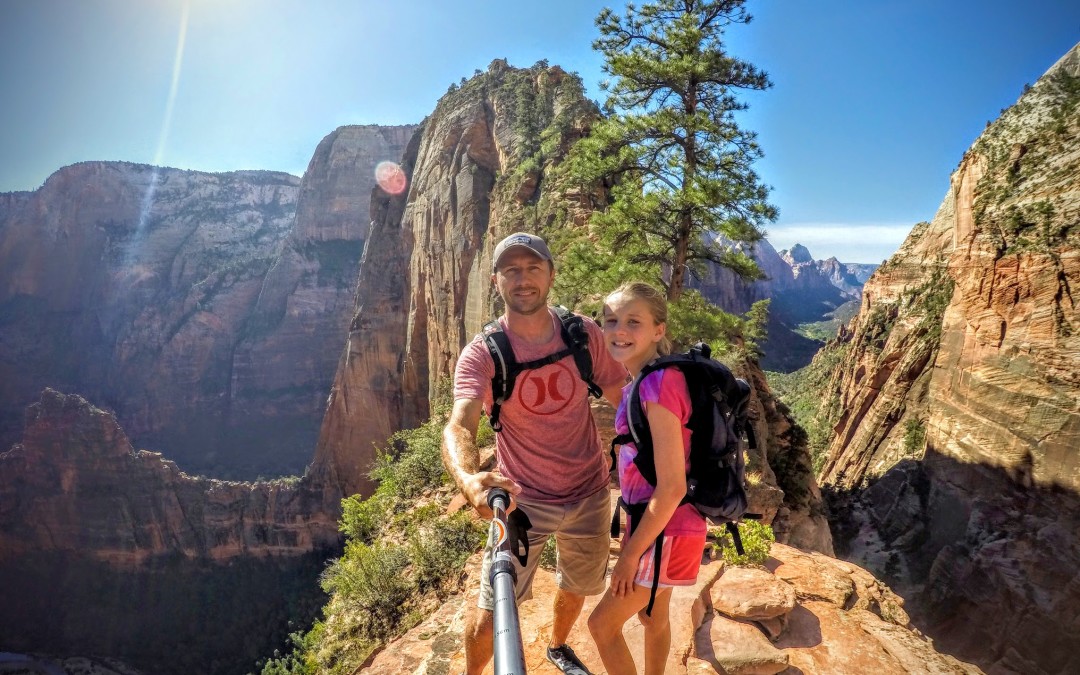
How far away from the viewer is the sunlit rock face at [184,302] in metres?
69.4

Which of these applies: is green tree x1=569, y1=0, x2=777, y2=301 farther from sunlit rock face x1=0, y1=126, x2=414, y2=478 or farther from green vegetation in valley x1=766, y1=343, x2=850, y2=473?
sunlit rock face x1=0, y1=126, x2=414, y2=478

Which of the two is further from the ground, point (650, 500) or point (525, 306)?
point (525, 306)

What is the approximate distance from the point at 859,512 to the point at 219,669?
30368 millimetres

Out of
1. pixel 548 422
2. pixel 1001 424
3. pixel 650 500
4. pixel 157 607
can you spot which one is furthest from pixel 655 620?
pixel 157 607

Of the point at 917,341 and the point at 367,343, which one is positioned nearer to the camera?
the point at 917,341

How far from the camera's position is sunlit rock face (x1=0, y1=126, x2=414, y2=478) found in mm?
69375

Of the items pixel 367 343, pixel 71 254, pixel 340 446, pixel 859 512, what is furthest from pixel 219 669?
pixel 71 254

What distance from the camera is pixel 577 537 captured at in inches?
114

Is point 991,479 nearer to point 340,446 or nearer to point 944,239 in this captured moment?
point 944,239

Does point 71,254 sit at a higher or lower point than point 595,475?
higher

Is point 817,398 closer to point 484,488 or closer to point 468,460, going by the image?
point 468,460

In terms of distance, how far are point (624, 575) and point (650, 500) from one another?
0.45 metres

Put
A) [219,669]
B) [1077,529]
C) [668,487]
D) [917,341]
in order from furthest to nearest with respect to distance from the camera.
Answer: [219,669] → [917,341] → [1077,529] → [668,487]

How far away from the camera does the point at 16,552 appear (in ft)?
108
